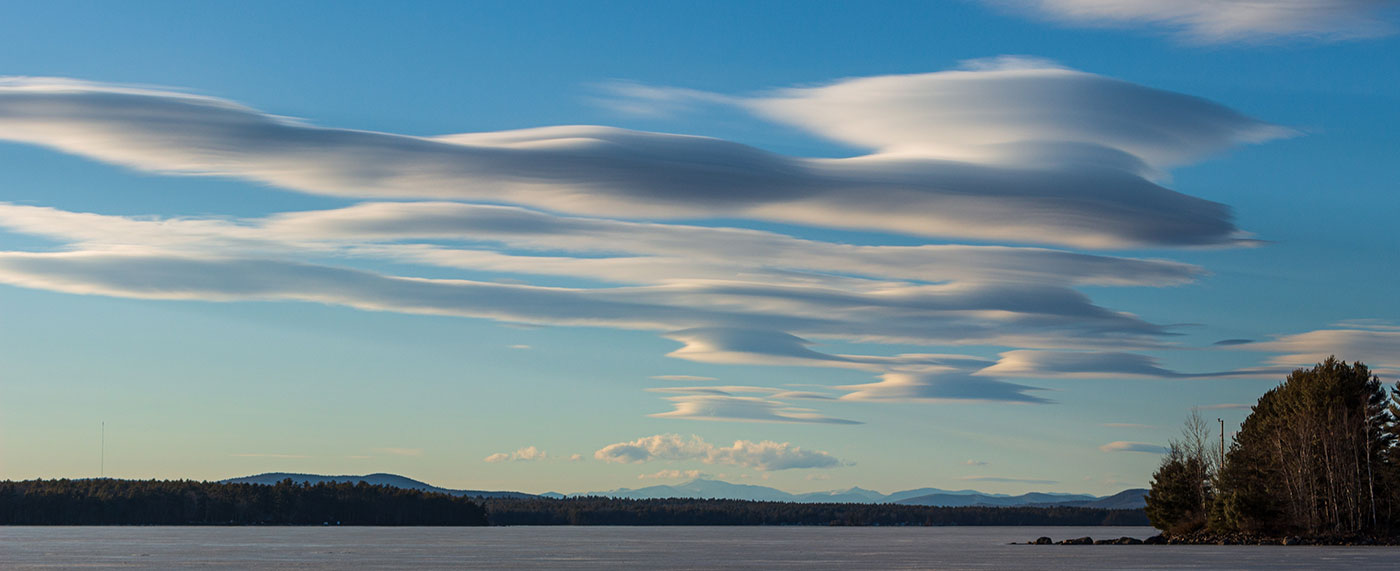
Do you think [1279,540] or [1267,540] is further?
[1267,540]

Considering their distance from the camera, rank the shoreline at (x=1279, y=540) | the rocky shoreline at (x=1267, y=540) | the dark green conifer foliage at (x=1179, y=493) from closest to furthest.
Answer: the shoreline at (x=1279, y=540), the rocky shoreline at (x=1267, y=540), the dark green conifer foliage at (x=1179, y=493)

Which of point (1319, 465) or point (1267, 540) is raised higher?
point (1319, 465)

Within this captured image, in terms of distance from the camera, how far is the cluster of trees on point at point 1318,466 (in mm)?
120312

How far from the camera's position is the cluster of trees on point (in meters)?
120

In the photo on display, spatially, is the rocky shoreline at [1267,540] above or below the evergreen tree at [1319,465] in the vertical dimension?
below

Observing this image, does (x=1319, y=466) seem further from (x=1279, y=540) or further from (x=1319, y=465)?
(x=1279, y=540)

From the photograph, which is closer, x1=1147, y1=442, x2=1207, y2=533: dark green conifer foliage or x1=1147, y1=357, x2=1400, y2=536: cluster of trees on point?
x1=1147, y1=357, x2=1400, y2=536: cluster of trees on point

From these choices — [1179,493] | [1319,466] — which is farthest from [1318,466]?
[1179,493]

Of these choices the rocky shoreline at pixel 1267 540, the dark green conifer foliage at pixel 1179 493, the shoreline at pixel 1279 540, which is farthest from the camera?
the dark green conifer foliage at pixel 1179 493

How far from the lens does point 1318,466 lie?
404ft

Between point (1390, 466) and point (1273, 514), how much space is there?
1296cm

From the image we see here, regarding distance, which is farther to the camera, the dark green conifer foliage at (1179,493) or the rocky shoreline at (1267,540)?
the dark green conifer foliage at (1179,493)

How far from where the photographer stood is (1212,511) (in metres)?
132

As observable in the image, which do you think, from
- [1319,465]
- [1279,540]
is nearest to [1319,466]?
[1319,465]
